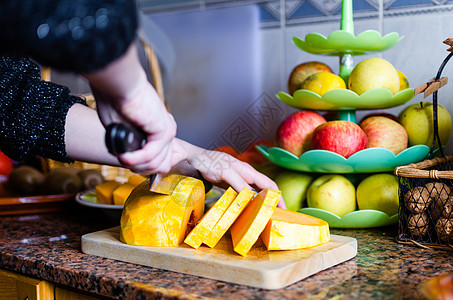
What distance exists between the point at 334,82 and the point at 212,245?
490 millimetres

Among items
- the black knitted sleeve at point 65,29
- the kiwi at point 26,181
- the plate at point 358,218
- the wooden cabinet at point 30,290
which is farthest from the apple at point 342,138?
the kiwi at point 26,181

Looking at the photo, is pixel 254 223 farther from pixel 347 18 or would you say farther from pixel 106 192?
pixel 347 18

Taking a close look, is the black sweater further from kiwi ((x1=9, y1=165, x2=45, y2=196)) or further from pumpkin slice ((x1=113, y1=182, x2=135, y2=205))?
kiwi ((x1=9, y1=165, x2=45, y2=196))

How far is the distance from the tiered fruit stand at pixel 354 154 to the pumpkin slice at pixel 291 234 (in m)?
0.19

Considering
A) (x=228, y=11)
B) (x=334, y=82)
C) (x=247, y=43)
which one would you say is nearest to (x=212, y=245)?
(x=334, y=82)

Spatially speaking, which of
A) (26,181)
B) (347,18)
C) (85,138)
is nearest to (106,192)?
(85,138)

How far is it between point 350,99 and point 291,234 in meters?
0.38

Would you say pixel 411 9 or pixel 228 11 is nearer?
pixel 411 9

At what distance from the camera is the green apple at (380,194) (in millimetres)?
1062

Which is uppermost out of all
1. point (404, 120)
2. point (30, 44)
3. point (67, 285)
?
point (30, 44)

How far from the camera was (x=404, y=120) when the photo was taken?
1.15 metres

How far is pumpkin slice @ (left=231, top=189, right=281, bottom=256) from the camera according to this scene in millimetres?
810

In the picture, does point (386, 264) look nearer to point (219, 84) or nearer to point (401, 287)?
point (401, 287)

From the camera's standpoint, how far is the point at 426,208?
94cm
